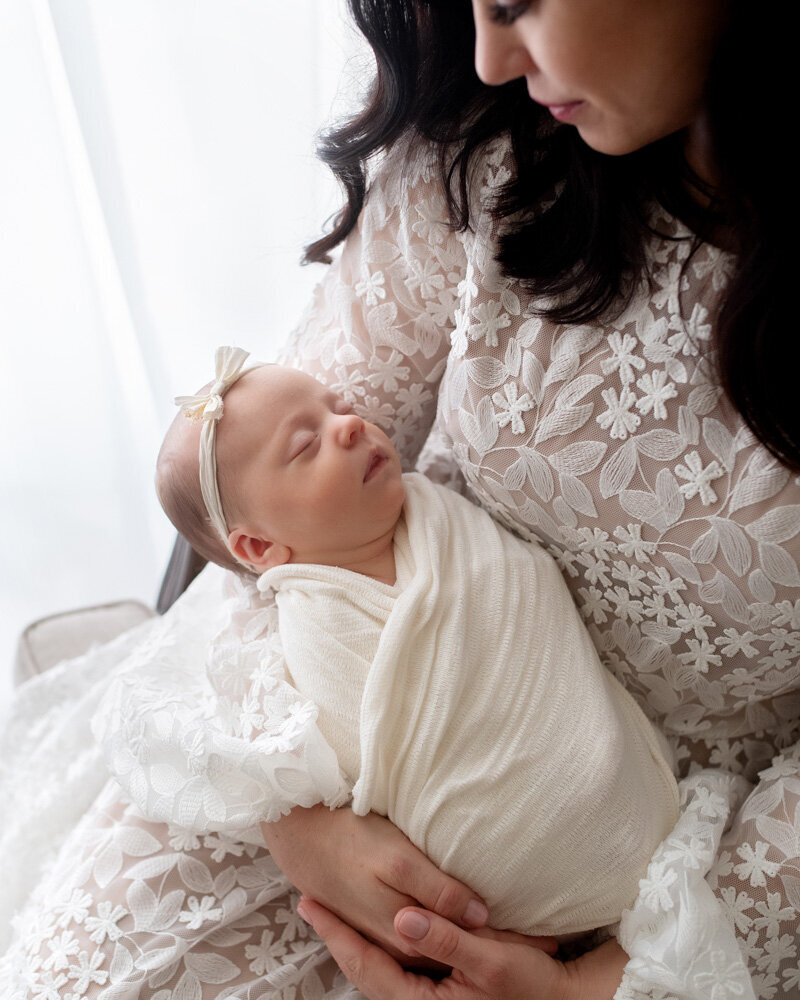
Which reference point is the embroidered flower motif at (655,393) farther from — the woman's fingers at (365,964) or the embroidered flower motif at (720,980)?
the woman's fingers at (365,964)

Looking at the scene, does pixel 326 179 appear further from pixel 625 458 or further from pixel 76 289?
pixel 625 458

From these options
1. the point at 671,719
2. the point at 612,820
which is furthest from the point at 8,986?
the point at 671,719

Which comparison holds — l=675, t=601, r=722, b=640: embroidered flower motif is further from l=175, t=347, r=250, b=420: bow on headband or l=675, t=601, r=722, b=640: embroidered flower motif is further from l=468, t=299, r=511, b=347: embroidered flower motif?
l=175, t=347, r=250, b=420: bow on headband

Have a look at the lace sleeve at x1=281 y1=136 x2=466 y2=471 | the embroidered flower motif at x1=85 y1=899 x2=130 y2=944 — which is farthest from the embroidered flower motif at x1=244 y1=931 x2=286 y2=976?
the lace sleeve at x1=281 y1=136 x2=466 y2=471

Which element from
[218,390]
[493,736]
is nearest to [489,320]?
[218,390]

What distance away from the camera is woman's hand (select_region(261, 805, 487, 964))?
95 cm

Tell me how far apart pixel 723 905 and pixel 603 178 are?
758mm

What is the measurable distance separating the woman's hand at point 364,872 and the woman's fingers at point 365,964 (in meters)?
0.01

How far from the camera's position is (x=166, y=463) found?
1.13 m

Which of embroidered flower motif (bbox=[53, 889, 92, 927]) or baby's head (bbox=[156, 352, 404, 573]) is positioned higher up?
baby's head (bbox=[156, 352, 404, 573])

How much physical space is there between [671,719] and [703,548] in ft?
0.90

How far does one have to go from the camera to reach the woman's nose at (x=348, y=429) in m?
1.08

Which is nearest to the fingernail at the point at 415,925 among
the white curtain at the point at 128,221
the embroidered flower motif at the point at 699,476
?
the embroidered flower motif at the point at 699,476

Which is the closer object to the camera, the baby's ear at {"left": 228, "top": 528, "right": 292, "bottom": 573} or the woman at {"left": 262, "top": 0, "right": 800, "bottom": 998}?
the woman at {"left": 262, "top": 0, "right": 800, "bottom": 998}
